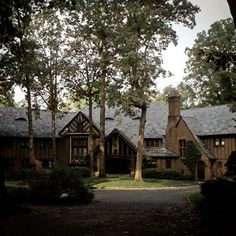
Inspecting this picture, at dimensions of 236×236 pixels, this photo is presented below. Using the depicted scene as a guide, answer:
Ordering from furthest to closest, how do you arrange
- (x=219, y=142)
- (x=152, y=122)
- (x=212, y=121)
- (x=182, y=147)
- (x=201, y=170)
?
(x=152, y=122) < (x=212, y=121) < (x=182, y=147) < (x=219, y=142) < (x=201, y=170)

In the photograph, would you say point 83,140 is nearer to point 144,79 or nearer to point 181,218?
point 144,79

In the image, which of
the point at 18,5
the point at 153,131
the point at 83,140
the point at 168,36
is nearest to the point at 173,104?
the point at 153,131

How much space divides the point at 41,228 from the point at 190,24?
1195 inches

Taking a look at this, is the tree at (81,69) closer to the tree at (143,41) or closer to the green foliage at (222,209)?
the tree at (143,41)

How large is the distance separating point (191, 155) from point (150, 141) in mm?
6807

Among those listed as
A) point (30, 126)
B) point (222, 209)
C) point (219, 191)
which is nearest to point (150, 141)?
point (30, 126)

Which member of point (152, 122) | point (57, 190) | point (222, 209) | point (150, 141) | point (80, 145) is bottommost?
point (57, 190)

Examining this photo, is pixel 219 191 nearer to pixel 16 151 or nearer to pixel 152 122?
pixel 16 151

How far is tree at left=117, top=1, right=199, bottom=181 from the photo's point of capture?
36.9m

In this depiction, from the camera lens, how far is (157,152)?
5325 centimetres

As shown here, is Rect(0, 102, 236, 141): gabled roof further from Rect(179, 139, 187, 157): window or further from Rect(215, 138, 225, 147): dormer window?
Rect(179, 139, 187, 157): window

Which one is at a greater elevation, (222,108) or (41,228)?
(222,108)

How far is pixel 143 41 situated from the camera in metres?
39.4

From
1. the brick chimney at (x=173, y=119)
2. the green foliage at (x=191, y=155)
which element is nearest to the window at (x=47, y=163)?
the brick chimney at (x=173, y=119)
